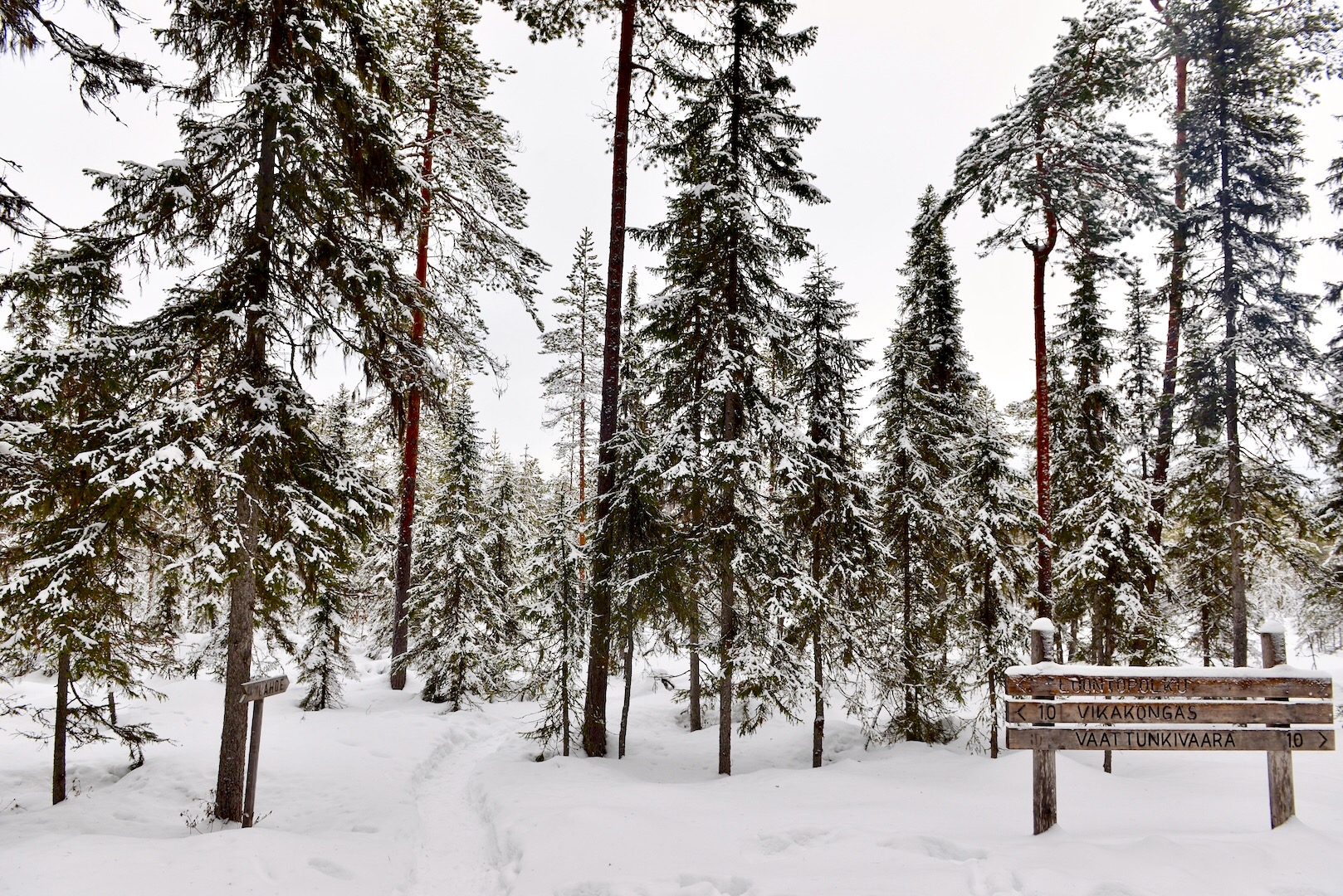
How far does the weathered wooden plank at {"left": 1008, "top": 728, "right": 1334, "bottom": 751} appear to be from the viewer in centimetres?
609

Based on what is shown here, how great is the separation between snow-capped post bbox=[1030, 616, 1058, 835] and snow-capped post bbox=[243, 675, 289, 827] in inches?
362

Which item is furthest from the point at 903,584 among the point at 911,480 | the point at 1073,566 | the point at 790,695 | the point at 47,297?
the point at 47,297

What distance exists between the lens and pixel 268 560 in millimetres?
7926

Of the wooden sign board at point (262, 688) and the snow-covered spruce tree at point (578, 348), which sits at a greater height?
the snow-covered spruce tree at point (578, 348)

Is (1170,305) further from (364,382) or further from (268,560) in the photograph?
(268,560)

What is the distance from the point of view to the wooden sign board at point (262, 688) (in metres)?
7.91

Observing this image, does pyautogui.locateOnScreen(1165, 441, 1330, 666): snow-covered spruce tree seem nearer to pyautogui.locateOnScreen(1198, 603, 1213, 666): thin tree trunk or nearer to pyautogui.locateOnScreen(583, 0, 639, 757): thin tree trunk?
pyautogui.locateOnScreen(1198, 603, 1213, 666): thin tree trunk

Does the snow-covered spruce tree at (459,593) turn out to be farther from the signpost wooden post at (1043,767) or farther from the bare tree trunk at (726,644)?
the signpost wooden post at (1043,767)


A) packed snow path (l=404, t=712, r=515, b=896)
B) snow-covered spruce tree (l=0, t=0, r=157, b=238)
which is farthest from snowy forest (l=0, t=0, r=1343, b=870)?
packed snow path (l=404, t=712, r=515, b=896)

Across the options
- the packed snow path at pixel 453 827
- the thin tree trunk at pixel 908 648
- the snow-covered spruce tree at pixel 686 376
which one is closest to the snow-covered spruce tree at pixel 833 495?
the thin tree trunk at pixel 908 648

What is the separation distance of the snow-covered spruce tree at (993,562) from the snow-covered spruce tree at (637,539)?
25.0ft

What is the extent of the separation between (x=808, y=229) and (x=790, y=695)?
9634mm

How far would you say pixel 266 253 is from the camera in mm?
8406

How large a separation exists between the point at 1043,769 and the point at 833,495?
7848 millimetres
